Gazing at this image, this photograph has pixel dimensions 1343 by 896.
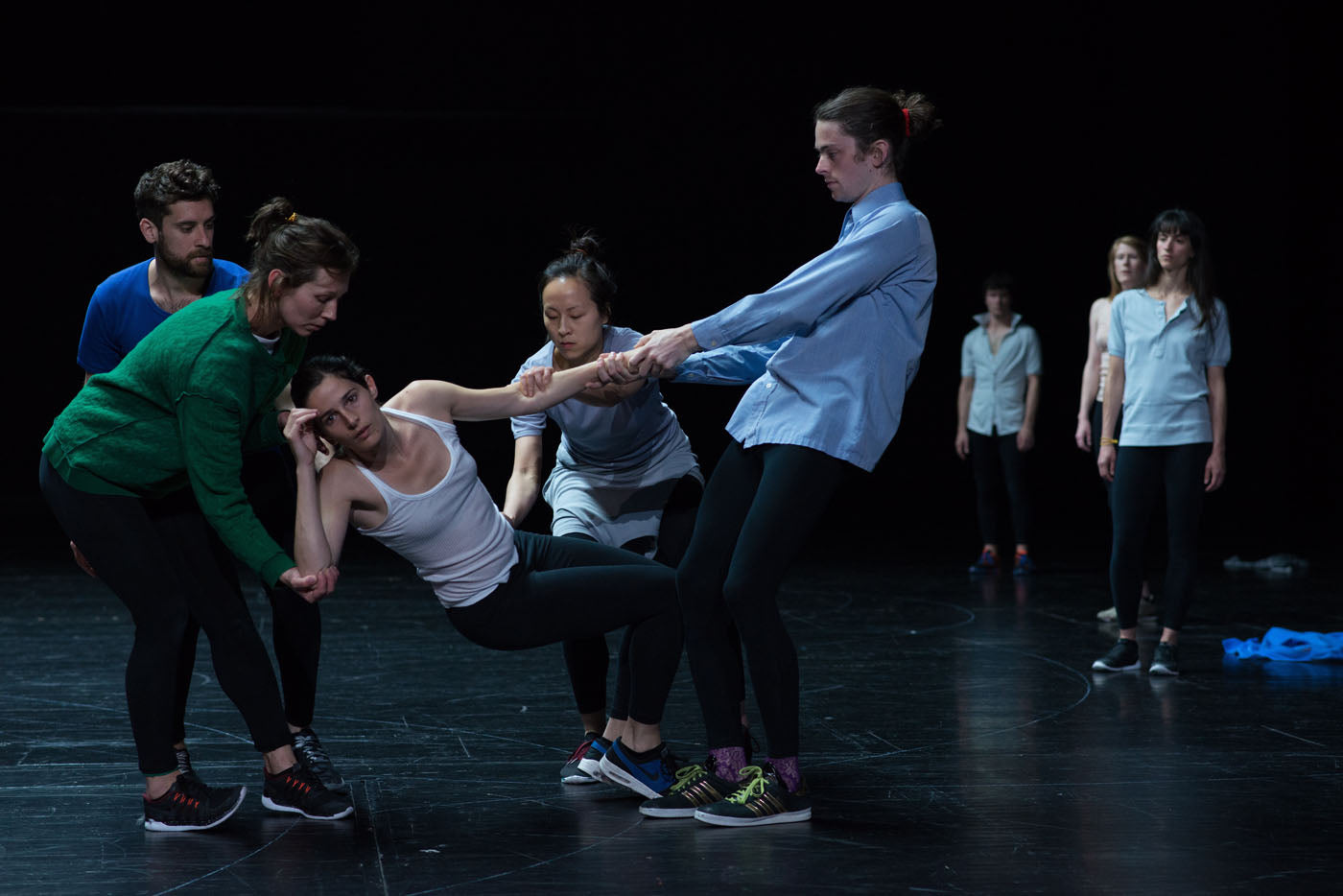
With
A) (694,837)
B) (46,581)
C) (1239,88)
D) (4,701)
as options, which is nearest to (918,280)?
(694,837)

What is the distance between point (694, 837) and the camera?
2.53 meters

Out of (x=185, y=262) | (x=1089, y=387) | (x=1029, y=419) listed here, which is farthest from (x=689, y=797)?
(x=1029, y=419)

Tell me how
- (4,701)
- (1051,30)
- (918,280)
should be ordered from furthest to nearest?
(1051,30) → (4,701) → (918,280)

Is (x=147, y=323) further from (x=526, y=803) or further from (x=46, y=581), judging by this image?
(x=46, y=581)

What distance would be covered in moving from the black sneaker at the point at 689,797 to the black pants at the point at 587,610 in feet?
0.53

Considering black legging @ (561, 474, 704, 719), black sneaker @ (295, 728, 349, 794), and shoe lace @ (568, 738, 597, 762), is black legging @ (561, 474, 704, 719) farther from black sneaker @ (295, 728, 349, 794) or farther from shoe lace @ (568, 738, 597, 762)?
black sneaker @ (295, 728, 349, 794)

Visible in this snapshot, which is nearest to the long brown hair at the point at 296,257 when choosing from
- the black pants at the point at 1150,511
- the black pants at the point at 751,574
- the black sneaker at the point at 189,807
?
the black pants at the point at 751,574

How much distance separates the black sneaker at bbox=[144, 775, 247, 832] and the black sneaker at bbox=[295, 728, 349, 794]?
0.19 metres

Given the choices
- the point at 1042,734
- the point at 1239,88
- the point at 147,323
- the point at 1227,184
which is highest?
the point at 1239,88

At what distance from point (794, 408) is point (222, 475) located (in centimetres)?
103

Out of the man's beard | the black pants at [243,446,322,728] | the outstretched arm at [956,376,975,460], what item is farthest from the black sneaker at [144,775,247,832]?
the outstretched arm at [956,376,975,460]

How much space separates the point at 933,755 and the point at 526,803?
955 mm

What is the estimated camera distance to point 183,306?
2824mm

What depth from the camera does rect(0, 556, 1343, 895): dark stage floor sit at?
2.31 meters
